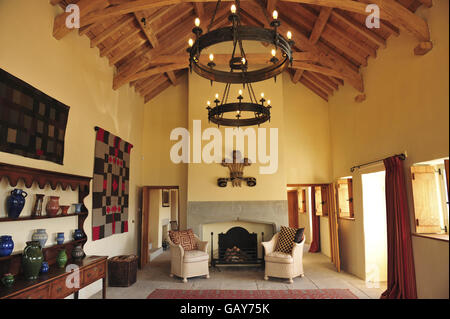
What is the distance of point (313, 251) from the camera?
806 centimetres

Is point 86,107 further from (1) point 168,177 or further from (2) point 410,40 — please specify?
(2) point 410,40

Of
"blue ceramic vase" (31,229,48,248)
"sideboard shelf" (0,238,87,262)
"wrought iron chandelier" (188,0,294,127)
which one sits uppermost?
"wrought iron chandelier" (188,0,294,127)

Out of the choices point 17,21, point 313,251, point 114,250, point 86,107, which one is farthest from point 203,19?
point 313,251

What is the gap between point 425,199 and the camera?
373 cm

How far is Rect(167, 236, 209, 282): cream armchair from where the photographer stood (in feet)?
17.5

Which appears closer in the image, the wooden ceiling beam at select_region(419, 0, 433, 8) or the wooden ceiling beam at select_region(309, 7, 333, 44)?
the wooden ceiling beam at select_region(419, 0, 433, 8)

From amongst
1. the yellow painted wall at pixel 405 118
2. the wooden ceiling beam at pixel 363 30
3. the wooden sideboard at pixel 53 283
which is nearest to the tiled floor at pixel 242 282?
the yellow painted wall at pixel 405 118

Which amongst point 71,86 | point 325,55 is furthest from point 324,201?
point 71,86

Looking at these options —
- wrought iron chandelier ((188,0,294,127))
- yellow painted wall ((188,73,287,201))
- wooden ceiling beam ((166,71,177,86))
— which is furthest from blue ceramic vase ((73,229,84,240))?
wooden ceiling beam ((166,71,177,86))

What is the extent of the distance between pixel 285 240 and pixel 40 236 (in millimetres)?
4052

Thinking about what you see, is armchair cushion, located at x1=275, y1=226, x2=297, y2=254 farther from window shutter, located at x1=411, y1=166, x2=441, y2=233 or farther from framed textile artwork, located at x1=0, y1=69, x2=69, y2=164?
framed textile artwork, located at x1=0, y1=69, x2=69, y2=164

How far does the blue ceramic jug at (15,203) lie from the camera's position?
288cm

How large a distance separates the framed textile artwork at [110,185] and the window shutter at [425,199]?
14.8ft

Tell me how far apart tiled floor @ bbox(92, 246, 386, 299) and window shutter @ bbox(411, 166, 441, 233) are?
140 cm
